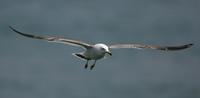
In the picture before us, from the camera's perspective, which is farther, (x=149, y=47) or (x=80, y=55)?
(x=149, y=47)

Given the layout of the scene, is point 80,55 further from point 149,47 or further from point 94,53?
point 149,47

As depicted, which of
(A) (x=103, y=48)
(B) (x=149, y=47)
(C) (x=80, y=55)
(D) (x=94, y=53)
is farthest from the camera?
(B) (x=149, y=47)

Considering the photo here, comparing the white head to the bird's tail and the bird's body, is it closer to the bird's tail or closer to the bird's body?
the bird's body

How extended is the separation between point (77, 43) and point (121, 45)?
4556 millimetres

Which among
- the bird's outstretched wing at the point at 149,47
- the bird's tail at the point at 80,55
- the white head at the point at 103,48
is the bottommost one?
the bird's tail at the point at 80,55

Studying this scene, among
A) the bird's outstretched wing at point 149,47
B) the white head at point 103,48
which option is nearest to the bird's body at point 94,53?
the white head at point 103,48

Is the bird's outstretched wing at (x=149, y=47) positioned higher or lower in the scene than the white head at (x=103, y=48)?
higher

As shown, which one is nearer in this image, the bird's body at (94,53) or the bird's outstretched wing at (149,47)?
Result: the bird's body at (94,53)

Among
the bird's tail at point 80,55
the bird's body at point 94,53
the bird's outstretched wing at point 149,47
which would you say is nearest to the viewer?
the bird's body at point 94,53

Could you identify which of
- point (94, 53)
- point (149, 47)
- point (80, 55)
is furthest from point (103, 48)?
point (149, 47)

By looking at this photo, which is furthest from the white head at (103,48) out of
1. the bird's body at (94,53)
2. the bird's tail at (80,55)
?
the bird's tail at (80,55)

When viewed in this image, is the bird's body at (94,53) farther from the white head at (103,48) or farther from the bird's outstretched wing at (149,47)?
the bird's outstretched wing at (149,47)

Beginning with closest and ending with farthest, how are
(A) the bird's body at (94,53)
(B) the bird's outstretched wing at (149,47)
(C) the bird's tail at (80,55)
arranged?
(A) the bird's body at (94,53) → (C) the bird's tail at (80,55) → (B) the bird's outstretched wing at (149,47)

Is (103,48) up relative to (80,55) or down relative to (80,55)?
up
